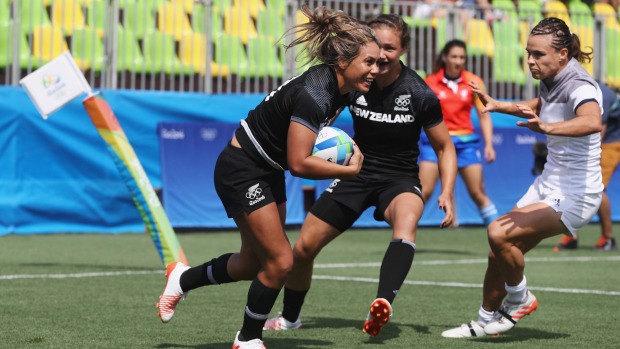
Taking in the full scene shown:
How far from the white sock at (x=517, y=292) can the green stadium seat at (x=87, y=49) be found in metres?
10.2

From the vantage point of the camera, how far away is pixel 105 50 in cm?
1633

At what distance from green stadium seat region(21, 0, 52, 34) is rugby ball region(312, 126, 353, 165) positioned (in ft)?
33.8

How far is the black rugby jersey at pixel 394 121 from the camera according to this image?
7488mm

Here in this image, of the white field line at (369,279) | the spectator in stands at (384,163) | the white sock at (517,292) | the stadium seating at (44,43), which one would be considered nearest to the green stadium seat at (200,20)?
the stadium seating at (44,43)

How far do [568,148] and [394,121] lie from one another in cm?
114

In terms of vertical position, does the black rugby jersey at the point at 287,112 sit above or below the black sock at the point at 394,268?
above

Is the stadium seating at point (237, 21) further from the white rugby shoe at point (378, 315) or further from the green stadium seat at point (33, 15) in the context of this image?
the white rugby shoe at point (378, 315)

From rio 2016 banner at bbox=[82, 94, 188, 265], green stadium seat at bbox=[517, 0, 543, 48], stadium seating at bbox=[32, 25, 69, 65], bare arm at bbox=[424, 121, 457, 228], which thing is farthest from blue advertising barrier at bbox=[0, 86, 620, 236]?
bare arm at bbox=[424, 121, 457, 228]

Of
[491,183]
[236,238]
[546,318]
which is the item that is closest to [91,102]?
[546,318]

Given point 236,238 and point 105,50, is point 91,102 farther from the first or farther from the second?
point 105,50

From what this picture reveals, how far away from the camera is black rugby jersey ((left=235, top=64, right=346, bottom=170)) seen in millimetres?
6000

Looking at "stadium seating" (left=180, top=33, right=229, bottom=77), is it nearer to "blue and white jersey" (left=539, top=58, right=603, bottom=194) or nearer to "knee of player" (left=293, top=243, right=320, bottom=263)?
"knee of player" (left=293, top=243, right=320, bottom=263)

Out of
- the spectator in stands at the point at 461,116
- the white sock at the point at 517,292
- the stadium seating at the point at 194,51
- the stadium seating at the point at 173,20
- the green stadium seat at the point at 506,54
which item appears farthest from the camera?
the green stadium seat at the point at 506,54

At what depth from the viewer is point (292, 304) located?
7520 mm
